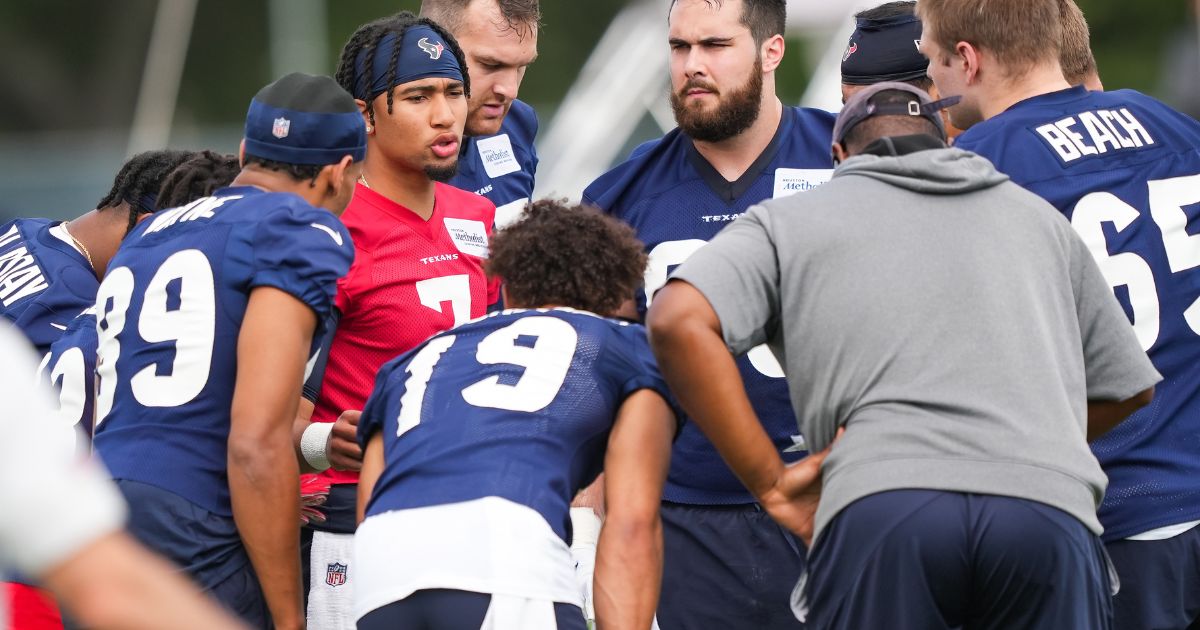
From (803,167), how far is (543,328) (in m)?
1.56

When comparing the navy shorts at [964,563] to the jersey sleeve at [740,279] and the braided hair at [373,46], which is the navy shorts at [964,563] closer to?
the jersey sleeve at [740,279]

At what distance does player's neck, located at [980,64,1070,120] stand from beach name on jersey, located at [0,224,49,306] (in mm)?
3207

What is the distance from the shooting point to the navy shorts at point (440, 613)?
Answer: 3193mm

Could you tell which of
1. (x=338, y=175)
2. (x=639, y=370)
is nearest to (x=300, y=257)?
(x=338, y=175)

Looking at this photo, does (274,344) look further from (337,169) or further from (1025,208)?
(1025,208)

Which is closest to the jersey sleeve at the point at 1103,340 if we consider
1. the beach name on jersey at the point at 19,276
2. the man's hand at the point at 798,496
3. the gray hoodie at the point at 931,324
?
the gray hoodie at the point at 931,324

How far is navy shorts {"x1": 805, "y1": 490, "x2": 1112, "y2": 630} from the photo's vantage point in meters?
3.12

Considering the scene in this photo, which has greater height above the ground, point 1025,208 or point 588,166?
point 1025,208

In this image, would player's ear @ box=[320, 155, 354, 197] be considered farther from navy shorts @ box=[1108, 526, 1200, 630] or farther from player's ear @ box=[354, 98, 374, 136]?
navy shorts @ box=[1108, 526, 1200, 630]

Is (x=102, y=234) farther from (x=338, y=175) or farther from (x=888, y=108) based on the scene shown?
(x=888, y=108)

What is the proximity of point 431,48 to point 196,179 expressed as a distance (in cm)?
87

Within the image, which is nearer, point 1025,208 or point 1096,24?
point 1025,208

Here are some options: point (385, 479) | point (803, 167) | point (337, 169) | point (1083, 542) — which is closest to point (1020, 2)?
point (803, 167)

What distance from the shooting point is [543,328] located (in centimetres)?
352
